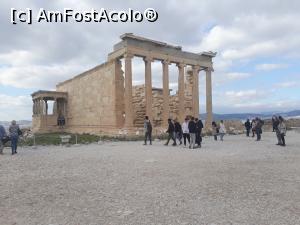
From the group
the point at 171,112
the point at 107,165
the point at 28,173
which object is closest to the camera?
the point at 28,173

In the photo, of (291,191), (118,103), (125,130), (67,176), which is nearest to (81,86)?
(118,103)

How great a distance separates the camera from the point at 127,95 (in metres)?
29.8

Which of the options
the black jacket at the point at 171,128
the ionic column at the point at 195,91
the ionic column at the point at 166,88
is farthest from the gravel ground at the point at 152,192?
the ionic column at the point at 195,91

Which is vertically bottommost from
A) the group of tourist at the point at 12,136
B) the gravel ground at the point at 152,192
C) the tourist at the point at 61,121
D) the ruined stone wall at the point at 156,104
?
the gravel ground at the point at 152,192

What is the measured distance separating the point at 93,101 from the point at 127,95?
27.3ft

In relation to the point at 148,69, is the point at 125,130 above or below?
below

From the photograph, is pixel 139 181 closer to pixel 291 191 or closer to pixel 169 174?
pixel 169 174

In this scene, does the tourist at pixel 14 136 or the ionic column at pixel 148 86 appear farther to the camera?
the ionic column at pixel 148 86

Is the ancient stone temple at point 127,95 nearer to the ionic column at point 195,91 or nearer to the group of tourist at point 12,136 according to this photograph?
the ionic column at point 195,91

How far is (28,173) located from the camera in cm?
1065

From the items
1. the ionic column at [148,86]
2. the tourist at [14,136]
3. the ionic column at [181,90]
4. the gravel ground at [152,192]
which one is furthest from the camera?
the ionic column at [181,90]

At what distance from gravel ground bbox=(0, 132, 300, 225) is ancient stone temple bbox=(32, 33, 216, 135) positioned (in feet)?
59.5

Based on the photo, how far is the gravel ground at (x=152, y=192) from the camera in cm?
605

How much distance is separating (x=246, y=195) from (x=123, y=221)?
2.91 meters
